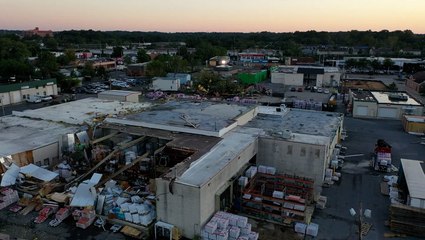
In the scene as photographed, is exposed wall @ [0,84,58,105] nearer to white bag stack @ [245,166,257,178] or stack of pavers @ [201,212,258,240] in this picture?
white bag stack @ [245,166,257,178]

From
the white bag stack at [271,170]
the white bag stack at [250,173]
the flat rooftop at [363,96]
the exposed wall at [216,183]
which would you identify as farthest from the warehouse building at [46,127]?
the flat rooftop at [363,96]

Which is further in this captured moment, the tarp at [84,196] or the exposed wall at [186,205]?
the tarp at [84,196]

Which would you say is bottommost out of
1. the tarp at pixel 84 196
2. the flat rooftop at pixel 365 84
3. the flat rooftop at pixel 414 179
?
the tarp at pixel 84 196

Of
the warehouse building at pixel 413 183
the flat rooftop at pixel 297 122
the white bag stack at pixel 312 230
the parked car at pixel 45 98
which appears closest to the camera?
the white bag stack at pixel 312 230

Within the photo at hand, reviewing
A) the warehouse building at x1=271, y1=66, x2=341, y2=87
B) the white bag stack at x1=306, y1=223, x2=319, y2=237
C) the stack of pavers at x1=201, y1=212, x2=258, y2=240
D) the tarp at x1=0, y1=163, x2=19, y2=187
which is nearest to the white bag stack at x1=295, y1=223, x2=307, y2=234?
the white bag stack at x1=306, y1=223, x2=319, y2=237

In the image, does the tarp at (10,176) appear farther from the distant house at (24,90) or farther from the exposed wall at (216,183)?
the distant house at (24,90)

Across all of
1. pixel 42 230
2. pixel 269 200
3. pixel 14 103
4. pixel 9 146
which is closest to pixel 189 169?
pixel 269 200

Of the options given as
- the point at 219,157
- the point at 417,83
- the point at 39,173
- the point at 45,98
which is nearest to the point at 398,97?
the point at 417,83

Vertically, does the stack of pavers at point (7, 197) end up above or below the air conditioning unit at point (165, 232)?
above

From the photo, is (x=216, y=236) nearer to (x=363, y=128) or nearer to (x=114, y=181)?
(x=114, y=181)
